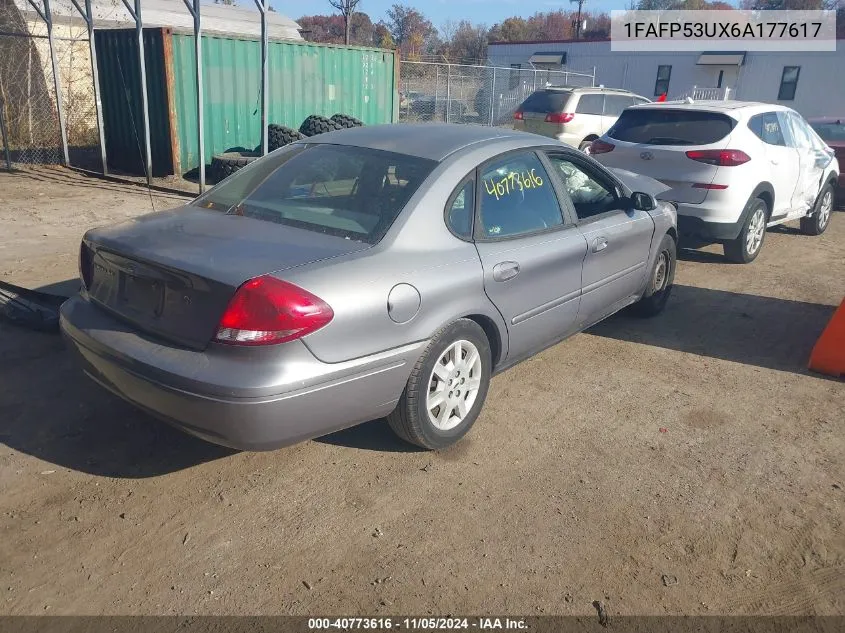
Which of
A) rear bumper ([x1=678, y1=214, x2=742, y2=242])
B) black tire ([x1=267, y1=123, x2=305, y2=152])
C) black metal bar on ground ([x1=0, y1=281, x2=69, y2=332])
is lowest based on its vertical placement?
black metal bar on ground ([x1=0, y1=281, x2=69, y2=332])

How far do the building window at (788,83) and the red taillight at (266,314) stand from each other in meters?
33.0

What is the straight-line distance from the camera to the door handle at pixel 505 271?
3694 mm

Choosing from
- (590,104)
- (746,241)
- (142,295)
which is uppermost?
(590,104)

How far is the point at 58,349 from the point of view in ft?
15.4

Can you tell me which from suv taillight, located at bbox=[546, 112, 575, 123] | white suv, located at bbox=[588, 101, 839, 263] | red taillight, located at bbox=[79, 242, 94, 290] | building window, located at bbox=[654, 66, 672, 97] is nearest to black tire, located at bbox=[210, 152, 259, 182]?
white suv, located at bbox=[588, 101, 839, 263]

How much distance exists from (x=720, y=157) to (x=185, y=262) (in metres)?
5.86

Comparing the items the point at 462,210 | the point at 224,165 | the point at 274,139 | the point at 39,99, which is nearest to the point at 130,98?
the point at 224,165

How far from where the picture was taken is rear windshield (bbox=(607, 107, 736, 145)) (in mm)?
7287

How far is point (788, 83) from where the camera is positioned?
30281mm

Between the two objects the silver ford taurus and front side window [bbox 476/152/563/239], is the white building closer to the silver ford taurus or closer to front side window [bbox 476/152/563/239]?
front side window [bbox 476/152/563/239]

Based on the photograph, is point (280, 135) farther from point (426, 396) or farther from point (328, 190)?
point (426, 396)

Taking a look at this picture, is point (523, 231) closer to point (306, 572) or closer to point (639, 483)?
→ point (639, 483)

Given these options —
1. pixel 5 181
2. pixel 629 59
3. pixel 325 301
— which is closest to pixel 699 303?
pixel 325 301

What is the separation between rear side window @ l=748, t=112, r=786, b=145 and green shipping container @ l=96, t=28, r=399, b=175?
341 inches
